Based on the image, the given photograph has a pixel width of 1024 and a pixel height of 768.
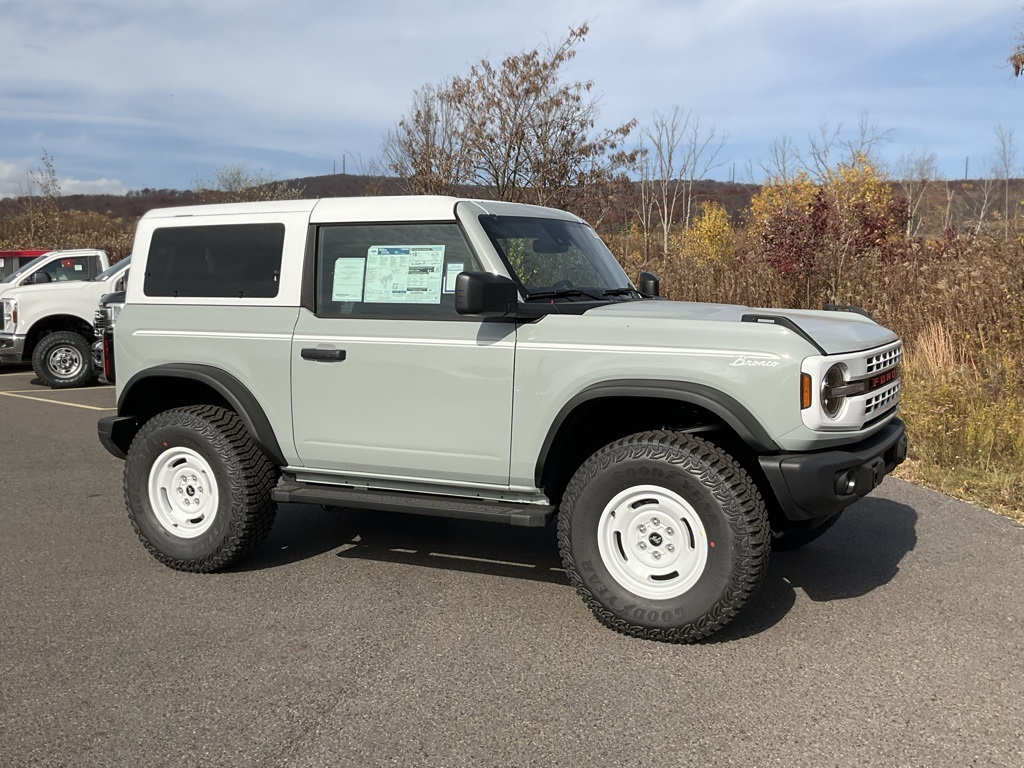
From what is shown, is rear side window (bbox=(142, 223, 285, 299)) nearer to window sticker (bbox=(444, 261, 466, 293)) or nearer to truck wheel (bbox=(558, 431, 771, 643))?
window sticker (bbox=(444, 261, 466, 293))

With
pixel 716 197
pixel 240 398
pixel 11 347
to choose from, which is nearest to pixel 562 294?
pixel 240 398

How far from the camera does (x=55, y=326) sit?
47.4 ft

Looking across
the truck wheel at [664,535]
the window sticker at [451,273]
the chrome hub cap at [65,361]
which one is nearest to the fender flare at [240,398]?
the window sticker at [451,273]

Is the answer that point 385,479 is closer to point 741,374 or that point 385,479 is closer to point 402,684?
point 402,684

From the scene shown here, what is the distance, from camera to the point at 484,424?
4.44 metres

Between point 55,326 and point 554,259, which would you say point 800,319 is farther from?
point 55,326

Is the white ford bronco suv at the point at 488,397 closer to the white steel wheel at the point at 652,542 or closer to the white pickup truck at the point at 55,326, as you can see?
the white steel wheel at the point at 652,542

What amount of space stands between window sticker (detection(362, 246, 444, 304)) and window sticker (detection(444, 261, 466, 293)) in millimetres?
36

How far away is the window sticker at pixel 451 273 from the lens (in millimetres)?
4602

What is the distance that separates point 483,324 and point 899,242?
10.7m

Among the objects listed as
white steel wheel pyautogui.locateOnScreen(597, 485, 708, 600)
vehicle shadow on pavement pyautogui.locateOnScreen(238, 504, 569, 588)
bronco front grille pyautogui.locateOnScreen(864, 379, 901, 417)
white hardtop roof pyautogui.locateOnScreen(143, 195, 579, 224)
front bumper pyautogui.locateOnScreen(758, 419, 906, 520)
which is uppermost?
white hardtop roof pyautogui.locateOnScreen(143, 195, 579, 224)

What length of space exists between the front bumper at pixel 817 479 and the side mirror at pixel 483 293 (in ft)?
4.23

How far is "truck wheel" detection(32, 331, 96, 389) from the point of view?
14023mm

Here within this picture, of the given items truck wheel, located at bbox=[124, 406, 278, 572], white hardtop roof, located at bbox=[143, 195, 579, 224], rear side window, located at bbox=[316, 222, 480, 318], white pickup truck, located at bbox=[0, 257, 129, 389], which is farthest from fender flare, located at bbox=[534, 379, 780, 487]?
white pickup truck, located at bbox=[0, 257, 129, 389]
